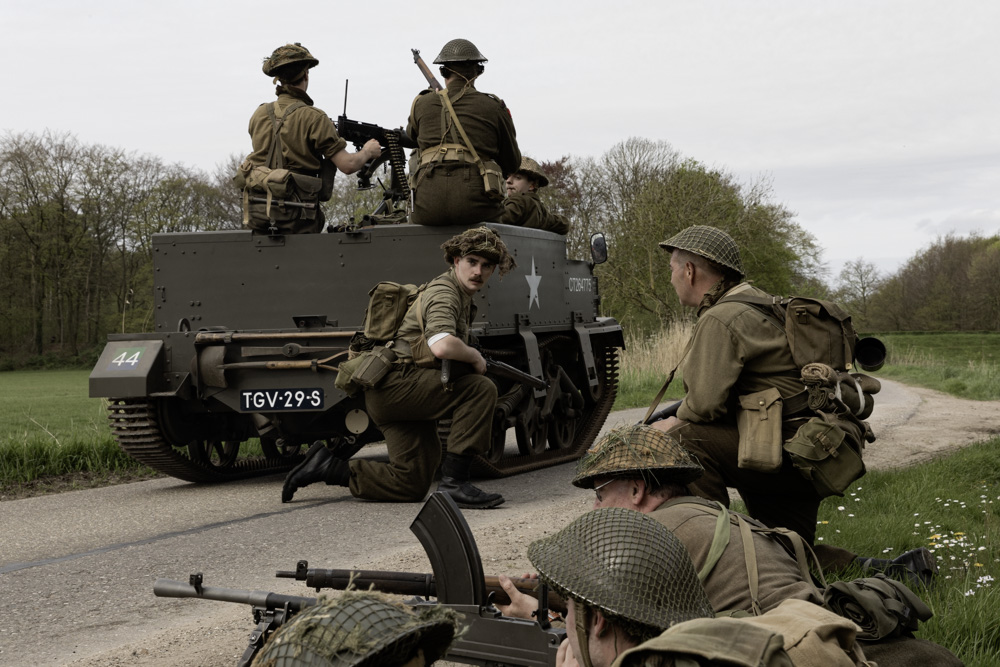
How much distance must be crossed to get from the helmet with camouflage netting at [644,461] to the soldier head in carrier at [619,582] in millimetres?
1190

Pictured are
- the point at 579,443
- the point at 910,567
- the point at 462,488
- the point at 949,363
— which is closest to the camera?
the point at 910,567

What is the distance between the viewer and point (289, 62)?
9055 millimetres

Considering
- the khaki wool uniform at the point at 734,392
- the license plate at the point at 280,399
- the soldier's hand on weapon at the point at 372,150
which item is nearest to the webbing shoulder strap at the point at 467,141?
the soldier's hand on weapon at the point at 372,150

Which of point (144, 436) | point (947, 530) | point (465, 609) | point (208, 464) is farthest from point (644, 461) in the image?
point (208, 464)

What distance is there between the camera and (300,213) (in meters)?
9.26

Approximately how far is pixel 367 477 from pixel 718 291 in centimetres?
374

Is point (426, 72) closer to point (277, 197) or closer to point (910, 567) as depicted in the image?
point (277, 197)

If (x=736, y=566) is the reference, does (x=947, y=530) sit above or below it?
below

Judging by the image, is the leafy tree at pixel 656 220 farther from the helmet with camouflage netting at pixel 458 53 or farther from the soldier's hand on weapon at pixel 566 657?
the soldier's hand on weapon at pixel 566 657

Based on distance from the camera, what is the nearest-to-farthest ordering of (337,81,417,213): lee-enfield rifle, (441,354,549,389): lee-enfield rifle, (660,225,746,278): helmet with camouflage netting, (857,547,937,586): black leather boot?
1. (857,547,937,586): black leather boot
2. (660,225,746,278): helmet with camouflage netting
3. (441,354,549,389): lee-enfield rifle
4. (337,81,417,213): lee-enfield rifle

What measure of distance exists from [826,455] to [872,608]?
1570mm

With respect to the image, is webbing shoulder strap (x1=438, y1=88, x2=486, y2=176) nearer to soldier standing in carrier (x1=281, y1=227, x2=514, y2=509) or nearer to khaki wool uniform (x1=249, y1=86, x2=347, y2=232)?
khaki wool uniform (x1=249, y1=86, x2=347, y2=232)

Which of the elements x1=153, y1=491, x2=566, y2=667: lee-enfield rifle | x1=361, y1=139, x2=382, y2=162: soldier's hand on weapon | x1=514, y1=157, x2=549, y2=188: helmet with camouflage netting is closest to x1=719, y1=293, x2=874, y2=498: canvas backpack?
x1=153, y1=491, x2=566, y2=667: lee-enfield rifle

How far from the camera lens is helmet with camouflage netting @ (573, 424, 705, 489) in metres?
3.37
